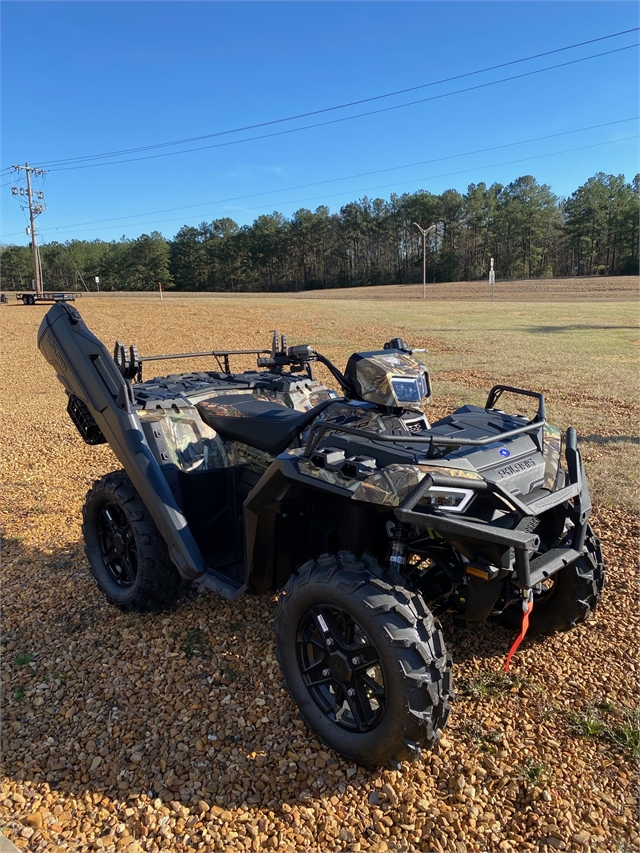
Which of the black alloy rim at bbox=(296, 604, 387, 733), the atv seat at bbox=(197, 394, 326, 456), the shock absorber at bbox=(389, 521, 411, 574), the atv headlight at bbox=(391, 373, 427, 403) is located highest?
the atv headlight at bbox=(391, 373, 427, 403)

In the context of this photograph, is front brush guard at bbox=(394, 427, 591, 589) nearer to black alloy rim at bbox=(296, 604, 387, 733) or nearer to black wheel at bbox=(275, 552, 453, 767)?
black wheel at bbox=(275, 552, 453, 767)

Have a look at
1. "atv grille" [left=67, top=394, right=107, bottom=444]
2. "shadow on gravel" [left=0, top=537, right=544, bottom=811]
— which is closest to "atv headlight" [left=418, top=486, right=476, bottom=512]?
"shadow on gravel" [left=0, top=537, right=544, bottom=811]

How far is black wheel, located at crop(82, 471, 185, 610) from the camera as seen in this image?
3707 millimetres

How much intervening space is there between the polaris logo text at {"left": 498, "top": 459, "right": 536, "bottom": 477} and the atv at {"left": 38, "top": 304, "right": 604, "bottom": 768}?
0.03 ft

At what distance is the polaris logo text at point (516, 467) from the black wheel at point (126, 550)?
6.97 ft

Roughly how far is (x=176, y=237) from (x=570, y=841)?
8793 cm

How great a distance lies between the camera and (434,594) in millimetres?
2904

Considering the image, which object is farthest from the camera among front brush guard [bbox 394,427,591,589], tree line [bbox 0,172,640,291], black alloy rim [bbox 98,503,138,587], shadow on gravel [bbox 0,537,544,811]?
tree line [bbox 0,172,640,291]

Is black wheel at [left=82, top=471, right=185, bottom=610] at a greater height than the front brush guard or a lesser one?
lesser

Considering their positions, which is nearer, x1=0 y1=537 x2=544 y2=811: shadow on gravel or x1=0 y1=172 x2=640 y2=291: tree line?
x1=0 y1=537 x2=544 y2=811: shadow on gravel

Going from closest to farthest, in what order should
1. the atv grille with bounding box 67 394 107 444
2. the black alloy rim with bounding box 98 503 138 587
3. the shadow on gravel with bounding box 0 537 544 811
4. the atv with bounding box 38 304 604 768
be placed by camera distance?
the atv with bounding box 38 304 604 768
the shadow on gravel with bounding box 0 537 544 811
the black alloy rim with bounding box 98 503 138 587
the atv grille with bounding box 67 394 107 444

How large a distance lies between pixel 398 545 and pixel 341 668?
1.90 ft

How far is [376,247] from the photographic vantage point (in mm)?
86125

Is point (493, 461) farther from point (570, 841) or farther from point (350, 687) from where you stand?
point (570, 841)
